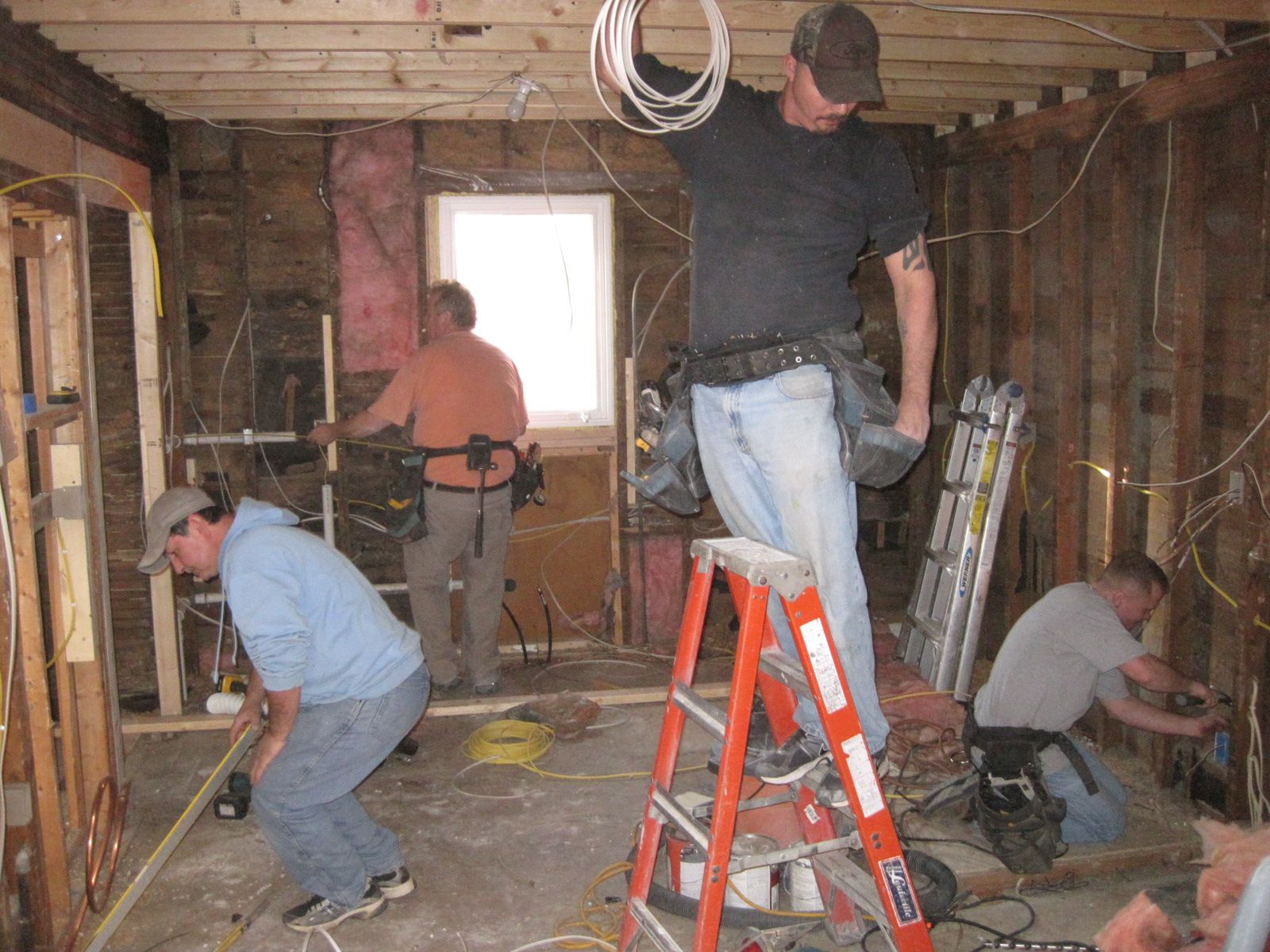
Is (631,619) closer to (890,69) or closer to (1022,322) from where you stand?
(1022,322)

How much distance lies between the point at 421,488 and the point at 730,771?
2.91 metres

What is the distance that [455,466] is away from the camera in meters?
4.78

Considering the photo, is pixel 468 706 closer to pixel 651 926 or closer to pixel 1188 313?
pixel 651 926

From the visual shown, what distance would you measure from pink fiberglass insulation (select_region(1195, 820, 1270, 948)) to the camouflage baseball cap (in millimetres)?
1452

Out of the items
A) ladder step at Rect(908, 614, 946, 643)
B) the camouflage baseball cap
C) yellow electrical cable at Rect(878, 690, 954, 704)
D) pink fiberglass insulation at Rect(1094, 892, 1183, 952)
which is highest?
the camouflage baseball cap

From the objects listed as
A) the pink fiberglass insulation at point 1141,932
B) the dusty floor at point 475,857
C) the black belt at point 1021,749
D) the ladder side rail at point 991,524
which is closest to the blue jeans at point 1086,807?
the black belt at point 1021,749

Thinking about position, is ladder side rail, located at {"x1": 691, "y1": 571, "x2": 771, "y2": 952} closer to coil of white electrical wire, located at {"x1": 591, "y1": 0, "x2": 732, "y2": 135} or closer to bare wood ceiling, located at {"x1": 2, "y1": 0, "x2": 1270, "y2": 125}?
coil of white electrical wire, located at {"x1": 591, "y1": 0, "x2": 732, "y2": 135}

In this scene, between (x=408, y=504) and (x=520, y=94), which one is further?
(x=408, y=504)

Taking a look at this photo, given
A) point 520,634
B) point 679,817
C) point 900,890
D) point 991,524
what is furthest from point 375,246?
point 900,890

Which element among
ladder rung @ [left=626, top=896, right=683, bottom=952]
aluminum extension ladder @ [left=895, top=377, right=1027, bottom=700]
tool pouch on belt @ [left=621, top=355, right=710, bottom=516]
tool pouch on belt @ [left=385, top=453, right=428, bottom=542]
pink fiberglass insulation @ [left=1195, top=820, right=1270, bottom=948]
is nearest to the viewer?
pink fiberglass insulation @ [left=1195, top=820, right=1270, bottom=948]

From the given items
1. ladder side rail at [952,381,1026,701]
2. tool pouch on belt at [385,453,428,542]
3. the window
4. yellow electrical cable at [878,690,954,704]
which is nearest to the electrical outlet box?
ladder side rail at [952,381,1026,701]

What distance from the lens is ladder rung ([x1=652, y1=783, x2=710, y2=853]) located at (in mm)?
2192

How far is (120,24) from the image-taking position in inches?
137

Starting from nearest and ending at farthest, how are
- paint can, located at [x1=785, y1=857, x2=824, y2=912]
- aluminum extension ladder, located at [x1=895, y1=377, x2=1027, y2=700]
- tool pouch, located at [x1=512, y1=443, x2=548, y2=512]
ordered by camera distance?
paint can, located at [x1=785, y1=857, x2=824, y2=912]
aluminum extension ladder, located at [x1=895, y1=377, x2=1027, y2=700]
tool pouch, located at [x1=512, y1=443, x2=548, y2=512]
